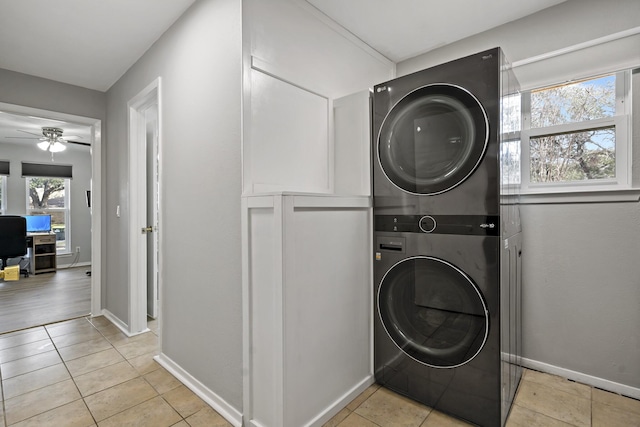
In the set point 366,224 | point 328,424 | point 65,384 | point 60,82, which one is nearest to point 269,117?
point 366,224

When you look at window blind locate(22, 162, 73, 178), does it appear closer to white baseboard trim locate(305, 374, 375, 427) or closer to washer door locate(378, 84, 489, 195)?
washer door locate(378, 84, 489, 195)

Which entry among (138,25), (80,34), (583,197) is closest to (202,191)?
(138,25)

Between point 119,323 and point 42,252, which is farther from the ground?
point 42,252

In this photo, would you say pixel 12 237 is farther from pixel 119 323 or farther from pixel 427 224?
pixel 427 224

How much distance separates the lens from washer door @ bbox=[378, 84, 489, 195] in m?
1.57

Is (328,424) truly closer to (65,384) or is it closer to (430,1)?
(65,384)

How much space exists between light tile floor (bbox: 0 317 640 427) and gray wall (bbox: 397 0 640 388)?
0.70ft

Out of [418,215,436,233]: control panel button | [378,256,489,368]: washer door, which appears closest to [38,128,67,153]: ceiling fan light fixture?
[378,256,489,368]: washer door

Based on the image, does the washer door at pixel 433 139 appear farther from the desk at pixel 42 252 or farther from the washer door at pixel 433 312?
the desk at pixel 42 252

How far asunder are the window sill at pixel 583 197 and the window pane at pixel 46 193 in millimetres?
8075

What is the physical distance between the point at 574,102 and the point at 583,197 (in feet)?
2.13

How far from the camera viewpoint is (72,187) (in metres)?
6.47

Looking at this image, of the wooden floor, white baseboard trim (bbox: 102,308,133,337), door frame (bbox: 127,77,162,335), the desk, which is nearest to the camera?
door frame (bbox: 127,77,162,335)

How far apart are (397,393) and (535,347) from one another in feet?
3.53
